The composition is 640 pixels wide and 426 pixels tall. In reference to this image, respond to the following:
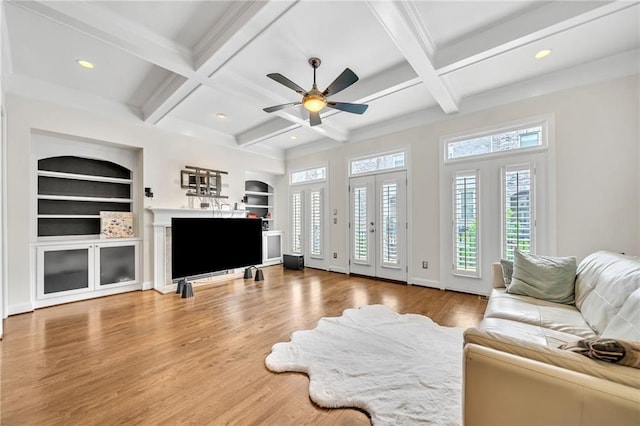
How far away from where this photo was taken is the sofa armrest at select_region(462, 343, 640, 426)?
0.87 meters

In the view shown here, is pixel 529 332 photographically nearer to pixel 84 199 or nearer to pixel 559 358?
pixel 559 358

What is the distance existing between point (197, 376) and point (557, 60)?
4941 mm

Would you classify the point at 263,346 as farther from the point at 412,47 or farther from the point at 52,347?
the point at 412,47

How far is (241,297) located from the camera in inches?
159

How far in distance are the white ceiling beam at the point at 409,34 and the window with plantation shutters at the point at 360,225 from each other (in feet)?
8.24

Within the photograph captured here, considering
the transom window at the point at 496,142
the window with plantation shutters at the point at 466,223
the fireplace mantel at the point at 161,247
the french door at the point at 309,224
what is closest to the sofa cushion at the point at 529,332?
the window with plantation shutters at the point at 466,223

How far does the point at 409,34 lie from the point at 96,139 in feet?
14.8

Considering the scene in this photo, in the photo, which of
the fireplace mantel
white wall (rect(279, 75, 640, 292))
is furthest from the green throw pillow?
the fireplace mantel

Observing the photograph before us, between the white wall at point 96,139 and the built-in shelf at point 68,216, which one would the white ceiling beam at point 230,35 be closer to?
the white wall at point 96,139

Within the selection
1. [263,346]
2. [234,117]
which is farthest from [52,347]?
[234,117]

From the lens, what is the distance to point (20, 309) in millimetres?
3365

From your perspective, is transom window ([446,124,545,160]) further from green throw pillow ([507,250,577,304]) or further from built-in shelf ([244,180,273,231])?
built-in shelf ([244,180,273,231])

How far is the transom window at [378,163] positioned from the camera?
4934 mm

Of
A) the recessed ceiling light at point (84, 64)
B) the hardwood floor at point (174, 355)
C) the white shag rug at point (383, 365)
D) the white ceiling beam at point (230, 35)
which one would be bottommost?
the hardwood floor at point (174, 355)
